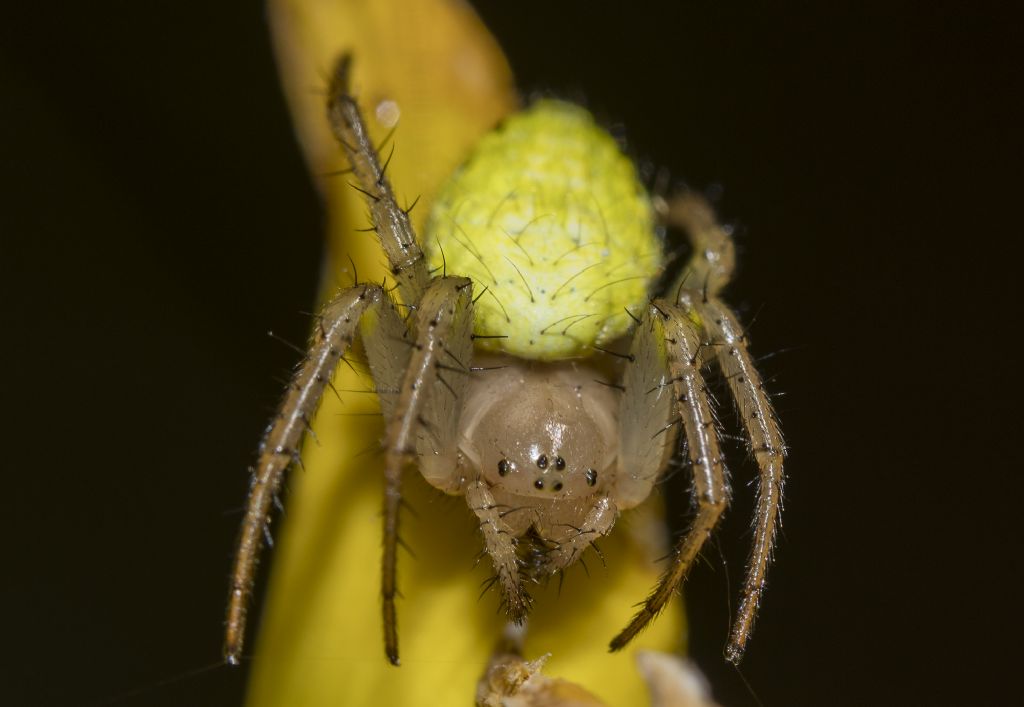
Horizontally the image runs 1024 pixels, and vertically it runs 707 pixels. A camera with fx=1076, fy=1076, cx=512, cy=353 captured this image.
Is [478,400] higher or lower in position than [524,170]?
lower

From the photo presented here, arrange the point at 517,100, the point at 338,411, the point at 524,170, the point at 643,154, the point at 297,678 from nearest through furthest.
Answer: the point at 297,678
the point at 338,411
the point at 524,170
the point at 517,100
the point at 643,154

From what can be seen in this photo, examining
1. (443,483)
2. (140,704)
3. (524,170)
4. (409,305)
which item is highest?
(524,170)

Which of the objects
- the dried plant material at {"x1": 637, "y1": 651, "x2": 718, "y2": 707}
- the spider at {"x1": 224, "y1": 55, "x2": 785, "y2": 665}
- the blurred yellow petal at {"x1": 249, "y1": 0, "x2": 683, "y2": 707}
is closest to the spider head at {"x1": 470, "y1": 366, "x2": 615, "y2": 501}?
the spider at {"x1": 224, "y1": 55, "x2": 785, "y2": 665}

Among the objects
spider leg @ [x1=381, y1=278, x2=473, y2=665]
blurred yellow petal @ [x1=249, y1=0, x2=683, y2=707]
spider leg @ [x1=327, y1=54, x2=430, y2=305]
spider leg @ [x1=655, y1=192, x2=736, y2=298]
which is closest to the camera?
spider leg @ [x1=381, y1=278, x2=473, y2=665]

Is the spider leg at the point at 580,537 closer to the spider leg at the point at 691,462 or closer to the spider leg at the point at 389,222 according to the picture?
the spider leg at the point at 691,462

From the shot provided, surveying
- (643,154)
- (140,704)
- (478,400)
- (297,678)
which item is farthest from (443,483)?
(643,154)

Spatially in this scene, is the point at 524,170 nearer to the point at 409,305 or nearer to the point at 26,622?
the point at 409,305

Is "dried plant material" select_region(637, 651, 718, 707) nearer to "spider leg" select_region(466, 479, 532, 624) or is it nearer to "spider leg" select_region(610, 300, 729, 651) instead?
"spider leg" select_region(610, 300, 729, 651)

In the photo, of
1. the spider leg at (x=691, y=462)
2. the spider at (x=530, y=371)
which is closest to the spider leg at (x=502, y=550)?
the spider at (x=530, y=371)
